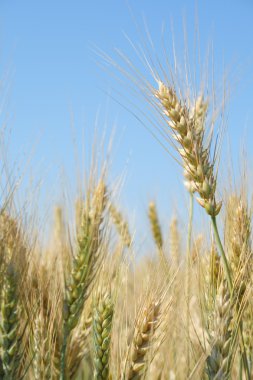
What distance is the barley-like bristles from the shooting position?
82.1 inches

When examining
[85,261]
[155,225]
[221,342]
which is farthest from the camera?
[155,225]

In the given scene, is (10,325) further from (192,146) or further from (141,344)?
(192,146)

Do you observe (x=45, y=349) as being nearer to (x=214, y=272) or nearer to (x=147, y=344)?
(x=147, y=344)

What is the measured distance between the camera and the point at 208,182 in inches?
83.0

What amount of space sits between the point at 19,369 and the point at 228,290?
2.93 ft

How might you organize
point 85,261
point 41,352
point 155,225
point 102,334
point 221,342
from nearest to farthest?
point 221,342, point 102,334, point 41,352, point 85,261, point 155,225

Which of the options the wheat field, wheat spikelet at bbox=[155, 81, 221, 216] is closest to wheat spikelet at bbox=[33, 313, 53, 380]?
the wheat field

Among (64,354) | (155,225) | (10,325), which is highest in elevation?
(155,225)

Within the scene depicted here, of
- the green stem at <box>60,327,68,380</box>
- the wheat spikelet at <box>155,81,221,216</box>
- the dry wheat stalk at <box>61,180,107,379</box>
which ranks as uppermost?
the wheat spikelet at <box>155,81,221,216</box>

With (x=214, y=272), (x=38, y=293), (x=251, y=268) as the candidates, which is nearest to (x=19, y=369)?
(x=38, y=293)

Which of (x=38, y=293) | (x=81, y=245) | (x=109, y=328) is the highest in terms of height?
(x=81, y=245)

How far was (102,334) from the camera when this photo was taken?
2.15 meters

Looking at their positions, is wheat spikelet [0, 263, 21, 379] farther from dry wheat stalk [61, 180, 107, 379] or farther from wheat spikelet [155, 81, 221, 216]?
wheat spikelet [155, 81, 221, 216]

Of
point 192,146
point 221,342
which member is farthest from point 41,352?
point 192,146
